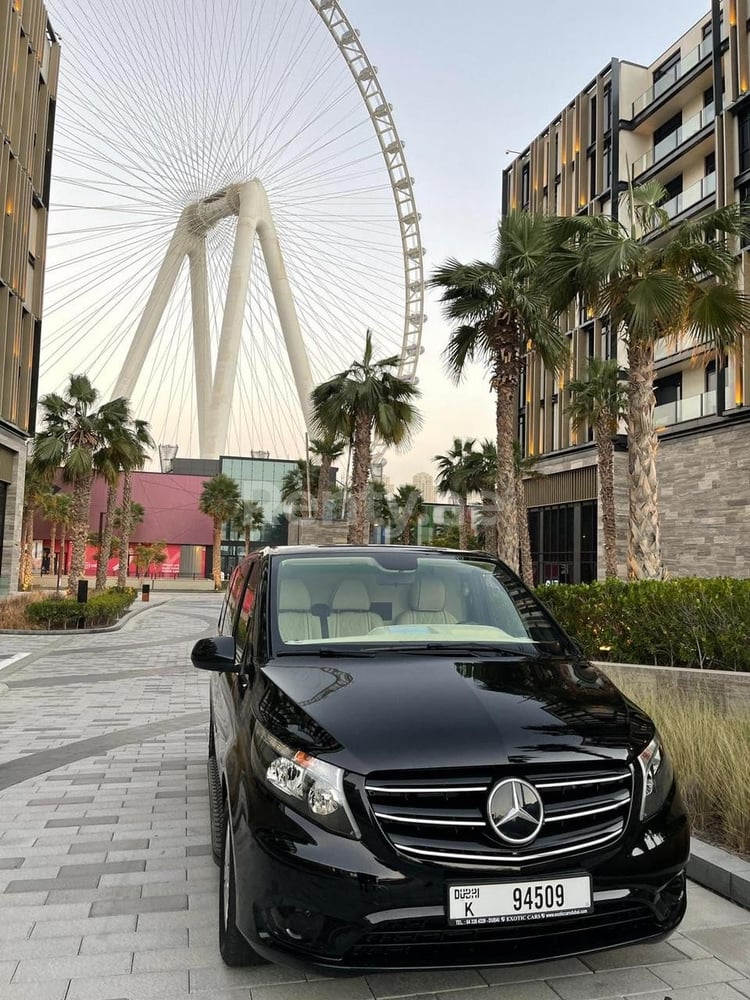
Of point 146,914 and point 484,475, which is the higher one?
point 484,475

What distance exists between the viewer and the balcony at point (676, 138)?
30.3 m

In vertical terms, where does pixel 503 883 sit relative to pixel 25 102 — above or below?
below

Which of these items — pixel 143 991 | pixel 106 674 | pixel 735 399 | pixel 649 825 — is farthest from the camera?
pixel 735 399

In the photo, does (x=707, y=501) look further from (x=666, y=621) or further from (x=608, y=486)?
(x=666, y=621)

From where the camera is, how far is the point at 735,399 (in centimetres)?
2561

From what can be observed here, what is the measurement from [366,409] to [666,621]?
20163 millimetres

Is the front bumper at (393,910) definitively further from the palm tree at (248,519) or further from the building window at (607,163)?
the palm tree at (248,519)

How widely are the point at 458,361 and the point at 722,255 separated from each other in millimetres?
6782

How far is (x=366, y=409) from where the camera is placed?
2877 centimetres

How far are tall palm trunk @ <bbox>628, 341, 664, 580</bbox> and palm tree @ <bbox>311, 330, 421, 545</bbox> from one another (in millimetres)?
15032

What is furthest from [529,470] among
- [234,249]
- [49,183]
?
[49,183]

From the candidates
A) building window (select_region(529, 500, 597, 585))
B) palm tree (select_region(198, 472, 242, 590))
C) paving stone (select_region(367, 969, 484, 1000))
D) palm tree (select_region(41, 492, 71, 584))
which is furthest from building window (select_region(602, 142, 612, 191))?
palm tree (select_region(41, 492, 71, 584))

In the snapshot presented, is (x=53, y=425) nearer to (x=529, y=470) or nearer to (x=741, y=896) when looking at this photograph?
(x=529, y=470)

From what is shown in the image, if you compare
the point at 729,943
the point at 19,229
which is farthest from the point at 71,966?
the point at 19,229
